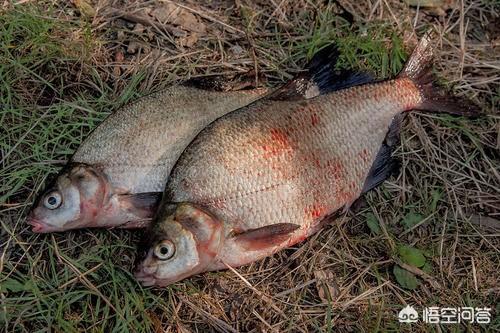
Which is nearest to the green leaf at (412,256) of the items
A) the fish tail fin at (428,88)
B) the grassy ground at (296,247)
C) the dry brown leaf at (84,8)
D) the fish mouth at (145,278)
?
the grassy ground at (296,247)

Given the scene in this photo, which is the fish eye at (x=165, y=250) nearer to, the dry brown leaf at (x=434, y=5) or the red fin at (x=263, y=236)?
the red fin at (x=263, y=236)

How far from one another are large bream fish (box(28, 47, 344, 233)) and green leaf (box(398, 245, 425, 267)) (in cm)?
112

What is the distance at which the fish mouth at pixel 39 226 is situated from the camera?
9.96 ft

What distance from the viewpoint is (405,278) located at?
3250 mm

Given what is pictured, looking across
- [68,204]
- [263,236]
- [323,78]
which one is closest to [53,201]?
[68,204]

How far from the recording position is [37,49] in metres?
3.69

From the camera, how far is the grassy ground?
312 centimetres

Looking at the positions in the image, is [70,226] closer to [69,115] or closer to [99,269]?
[99,269]

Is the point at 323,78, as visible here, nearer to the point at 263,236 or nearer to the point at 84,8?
the point at 263,236

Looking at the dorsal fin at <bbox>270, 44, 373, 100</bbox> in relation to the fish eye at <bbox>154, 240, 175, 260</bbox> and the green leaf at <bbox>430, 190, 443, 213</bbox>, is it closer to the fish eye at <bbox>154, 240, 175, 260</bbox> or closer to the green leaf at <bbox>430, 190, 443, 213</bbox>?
the green leaf at <bbox>430, 190, 443, 213</bbox>

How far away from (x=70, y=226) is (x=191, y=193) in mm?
749

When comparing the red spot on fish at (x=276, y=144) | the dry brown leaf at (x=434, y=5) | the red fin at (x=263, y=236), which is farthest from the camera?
the dry brown leaf at (x=434, y=5)

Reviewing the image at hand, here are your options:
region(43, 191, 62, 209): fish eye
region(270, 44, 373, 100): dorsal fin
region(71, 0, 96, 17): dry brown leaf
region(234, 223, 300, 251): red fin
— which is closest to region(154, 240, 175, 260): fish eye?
region(234, 223, 300, 251): red fin

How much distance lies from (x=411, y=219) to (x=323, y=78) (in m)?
1.06
